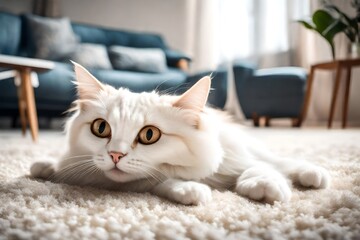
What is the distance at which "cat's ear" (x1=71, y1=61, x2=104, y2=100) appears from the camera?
2.53 feet

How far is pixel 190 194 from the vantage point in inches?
23.4

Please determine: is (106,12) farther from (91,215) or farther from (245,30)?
(91,215)

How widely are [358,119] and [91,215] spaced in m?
3.97

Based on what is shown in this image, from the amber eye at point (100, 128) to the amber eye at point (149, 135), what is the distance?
0.07 m

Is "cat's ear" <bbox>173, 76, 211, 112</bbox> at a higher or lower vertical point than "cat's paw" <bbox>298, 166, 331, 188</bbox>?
higher

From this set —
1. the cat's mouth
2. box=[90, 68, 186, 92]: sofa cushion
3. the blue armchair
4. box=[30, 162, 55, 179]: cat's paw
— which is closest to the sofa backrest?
box=[90, 68, 186, 92]: sofa cushion

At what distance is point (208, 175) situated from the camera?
0.72m

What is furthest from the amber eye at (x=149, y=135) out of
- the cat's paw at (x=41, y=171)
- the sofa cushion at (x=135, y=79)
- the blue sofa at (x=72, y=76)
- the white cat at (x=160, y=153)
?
the sofa cushion at (x=135, y=79)

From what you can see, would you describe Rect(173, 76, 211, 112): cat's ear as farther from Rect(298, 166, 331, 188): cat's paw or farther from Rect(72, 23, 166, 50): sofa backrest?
Rect(72, 23, 166, 50): sofa backrest

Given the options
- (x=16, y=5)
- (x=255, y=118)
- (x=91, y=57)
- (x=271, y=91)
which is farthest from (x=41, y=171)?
(x=16, y=5)

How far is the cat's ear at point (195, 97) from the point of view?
707 mm

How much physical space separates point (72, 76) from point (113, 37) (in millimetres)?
1404

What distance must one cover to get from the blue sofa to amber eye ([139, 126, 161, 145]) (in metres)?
1.33

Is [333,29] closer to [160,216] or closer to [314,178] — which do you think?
[314,178]
